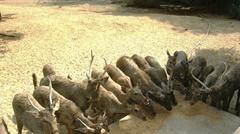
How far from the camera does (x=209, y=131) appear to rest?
992 cm

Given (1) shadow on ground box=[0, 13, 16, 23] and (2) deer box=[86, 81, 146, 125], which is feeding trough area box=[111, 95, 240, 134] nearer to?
(2) deer box=[86, 81, 146, 125]

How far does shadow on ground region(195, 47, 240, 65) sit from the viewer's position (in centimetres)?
1412

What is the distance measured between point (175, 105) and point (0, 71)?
5.00 m

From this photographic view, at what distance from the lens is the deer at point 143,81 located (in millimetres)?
10727

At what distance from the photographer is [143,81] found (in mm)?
11195

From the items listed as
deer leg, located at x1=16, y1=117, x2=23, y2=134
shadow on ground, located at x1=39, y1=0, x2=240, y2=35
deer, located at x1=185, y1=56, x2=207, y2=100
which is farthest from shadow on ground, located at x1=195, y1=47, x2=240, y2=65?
deer leg, located at x1=16, y1=117, x2=23, y2=134

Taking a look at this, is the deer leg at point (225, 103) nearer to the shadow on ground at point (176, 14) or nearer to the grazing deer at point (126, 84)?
the grazing deer at point (126, 84)

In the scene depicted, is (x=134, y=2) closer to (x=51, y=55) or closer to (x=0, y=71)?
(x=51, y=55)

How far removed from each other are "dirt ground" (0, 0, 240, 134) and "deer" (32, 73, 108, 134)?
130 centimetres

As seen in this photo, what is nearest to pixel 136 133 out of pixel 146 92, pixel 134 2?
pixel 146 92

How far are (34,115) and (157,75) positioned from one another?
161 inches

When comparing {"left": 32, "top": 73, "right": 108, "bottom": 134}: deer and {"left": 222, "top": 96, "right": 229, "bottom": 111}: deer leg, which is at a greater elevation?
{"left": 32, "top": 73, "right": 108, "bottom": 134}: deer

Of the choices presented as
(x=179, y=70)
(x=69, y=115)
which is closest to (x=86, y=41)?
(x=179, y=70)

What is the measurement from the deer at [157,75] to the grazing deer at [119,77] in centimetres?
72
